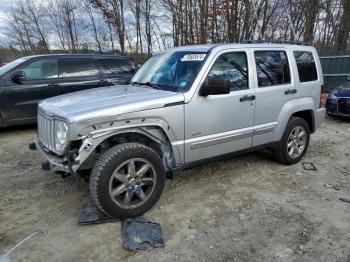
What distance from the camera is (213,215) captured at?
3463 mm

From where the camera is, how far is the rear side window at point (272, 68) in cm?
430

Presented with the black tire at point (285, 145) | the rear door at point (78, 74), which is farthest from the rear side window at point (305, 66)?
the rear door at point (78, 74)

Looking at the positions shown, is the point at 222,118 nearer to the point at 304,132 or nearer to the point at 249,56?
the point at 249,56

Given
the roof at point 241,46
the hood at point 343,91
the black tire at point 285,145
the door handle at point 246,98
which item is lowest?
the black tire at point 285,145

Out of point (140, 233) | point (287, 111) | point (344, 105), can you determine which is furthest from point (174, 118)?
point (344, 105)

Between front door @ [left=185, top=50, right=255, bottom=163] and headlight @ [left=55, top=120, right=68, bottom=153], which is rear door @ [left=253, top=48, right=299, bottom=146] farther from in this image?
headlight @ [left=55, top=120, right=68, bottom=153]

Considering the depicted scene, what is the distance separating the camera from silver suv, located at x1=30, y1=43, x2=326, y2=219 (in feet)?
10.3

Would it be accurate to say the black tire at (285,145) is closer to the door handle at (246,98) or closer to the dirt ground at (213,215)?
the dirt ground at (213,215)

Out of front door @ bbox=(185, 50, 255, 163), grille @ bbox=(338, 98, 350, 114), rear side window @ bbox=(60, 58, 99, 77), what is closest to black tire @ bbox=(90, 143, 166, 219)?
front door @ bbox=(185, 50, 255, 163)

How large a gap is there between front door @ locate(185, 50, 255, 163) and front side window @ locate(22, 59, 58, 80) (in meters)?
4.78

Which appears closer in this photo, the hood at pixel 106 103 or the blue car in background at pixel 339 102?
the hood at pixel 106 103

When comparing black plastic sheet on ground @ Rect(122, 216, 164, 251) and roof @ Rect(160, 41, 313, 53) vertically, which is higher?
roof @ Rect(160, 41, 313, 53)

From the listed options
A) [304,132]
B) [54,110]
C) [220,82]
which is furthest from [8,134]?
[304,132]

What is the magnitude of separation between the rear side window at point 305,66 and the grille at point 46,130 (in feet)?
11.9
